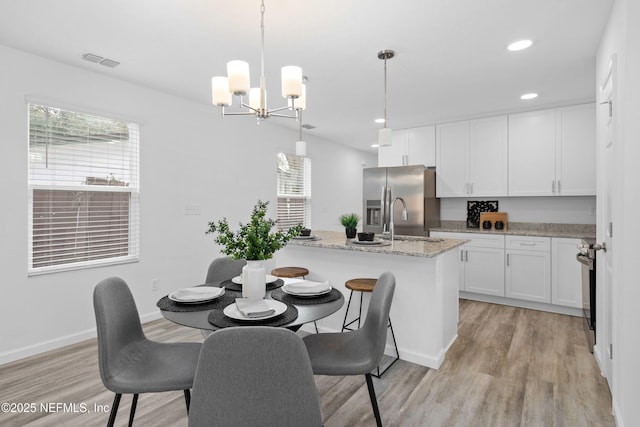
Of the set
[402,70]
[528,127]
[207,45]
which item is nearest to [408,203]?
[528,127]

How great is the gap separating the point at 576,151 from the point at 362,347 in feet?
12.9

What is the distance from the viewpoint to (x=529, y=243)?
420 centimetres

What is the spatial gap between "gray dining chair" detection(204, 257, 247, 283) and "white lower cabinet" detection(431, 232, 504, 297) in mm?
2984

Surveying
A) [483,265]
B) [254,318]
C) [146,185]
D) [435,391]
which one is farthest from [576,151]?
[146,185]

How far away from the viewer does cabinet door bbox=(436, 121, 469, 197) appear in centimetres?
494

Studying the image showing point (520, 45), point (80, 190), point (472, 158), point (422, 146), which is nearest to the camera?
point (520, 45)

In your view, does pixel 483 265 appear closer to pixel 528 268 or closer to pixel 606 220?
pixel 528 268

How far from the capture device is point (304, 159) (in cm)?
604

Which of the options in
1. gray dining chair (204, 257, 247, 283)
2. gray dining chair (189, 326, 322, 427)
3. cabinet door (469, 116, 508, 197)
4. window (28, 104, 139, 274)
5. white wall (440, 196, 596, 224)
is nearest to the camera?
A: gray dining chair (189, 326, 322, 427)

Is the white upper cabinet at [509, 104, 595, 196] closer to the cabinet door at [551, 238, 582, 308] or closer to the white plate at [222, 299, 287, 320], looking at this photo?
the cabinet door at [551, 238, 582, 308]

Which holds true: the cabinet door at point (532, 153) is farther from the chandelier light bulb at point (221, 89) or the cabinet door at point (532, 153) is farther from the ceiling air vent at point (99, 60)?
the ceiling air vent at point (99, 60)

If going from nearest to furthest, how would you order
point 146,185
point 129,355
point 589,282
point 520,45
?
point 129,355 < point 520,45 < point 589,282 < point 146,185

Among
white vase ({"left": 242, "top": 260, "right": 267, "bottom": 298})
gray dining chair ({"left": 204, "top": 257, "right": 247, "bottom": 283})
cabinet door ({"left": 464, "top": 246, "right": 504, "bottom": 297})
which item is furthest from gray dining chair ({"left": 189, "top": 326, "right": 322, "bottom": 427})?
cabinet door ({"left": 464, "top": 246, "right": 504, "bottom": 297})

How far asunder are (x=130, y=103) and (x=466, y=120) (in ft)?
13.7
